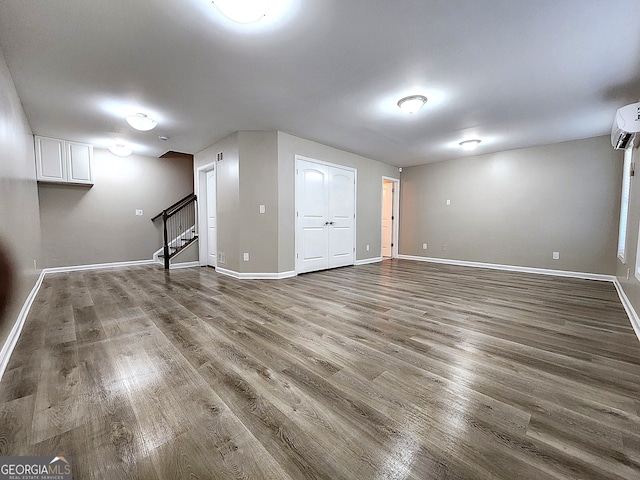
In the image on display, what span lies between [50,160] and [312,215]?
15.8 feet

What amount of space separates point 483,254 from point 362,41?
5187mm

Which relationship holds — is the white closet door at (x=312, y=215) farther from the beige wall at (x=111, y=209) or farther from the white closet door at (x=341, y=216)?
the beige wall at (x=111, y=209)

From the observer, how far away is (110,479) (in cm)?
93

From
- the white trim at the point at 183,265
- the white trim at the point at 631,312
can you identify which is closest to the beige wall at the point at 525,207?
the white trim at the point at 631,312

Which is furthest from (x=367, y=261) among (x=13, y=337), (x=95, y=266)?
(x=95, y=266)

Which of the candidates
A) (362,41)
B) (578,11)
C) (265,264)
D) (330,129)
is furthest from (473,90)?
Answer: (265,264)

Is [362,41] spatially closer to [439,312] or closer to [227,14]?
[227,14]

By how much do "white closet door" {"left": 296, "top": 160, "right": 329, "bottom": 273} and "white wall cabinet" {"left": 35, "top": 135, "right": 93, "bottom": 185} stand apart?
4.23 m

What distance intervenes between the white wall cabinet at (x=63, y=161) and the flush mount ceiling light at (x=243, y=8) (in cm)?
512

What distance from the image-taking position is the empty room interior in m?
1.16

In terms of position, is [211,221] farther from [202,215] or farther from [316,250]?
[316,250]

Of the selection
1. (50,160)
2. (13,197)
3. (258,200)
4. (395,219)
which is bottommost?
(395,219)

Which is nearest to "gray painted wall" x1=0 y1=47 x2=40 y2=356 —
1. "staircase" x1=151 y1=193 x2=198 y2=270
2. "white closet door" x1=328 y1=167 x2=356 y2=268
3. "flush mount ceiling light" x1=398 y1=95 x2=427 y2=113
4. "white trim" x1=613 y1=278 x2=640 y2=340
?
"staircase" x1=151 y1=193 x2=198 y2=270

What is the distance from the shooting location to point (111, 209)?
5.61m
